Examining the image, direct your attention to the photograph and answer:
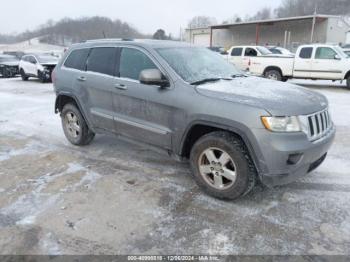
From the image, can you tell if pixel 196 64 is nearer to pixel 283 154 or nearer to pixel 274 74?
pixel 283 154

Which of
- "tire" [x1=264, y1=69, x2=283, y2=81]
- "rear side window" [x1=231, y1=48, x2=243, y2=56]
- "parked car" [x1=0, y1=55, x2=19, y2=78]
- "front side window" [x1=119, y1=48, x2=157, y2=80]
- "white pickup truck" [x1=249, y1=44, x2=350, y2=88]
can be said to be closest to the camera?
"front side window" [x1=119, y1=48, x2=157, y2=80]

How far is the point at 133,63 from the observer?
433cm

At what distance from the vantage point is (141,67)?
4199 mm

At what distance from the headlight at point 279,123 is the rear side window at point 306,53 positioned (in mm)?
11409

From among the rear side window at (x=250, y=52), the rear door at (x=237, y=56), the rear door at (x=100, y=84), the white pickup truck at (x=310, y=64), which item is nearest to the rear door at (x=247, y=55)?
the rear side window at (x=250, y=52)

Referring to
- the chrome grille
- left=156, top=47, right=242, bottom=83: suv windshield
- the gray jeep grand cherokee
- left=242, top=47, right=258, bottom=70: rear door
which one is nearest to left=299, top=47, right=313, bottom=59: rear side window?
left=242, top=47, right=258, bottom=70: rear door

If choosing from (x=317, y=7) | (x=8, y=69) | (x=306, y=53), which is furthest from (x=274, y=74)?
(x=317, y=7)

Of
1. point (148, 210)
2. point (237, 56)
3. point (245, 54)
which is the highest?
point (245, 54)

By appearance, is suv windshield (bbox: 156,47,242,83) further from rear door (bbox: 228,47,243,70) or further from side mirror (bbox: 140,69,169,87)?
rear door (bbox: 228,47,243,70)

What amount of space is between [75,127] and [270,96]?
3.53 m

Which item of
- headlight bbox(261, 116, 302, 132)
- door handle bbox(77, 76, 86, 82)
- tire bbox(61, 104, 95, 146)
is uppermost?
door handle bbox(77, 76, 86, 82)

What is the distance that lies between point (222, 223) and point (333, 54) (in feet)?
38.8

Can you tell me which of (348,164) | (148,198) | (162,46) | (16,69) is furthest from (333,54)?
(16,69)

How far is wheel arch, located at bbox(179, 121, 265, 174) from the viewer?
3219mm
